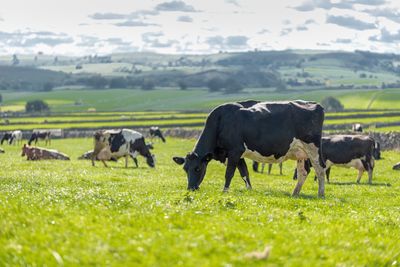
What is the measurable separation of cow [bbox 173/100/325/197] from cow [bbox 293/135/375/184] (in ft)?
36.4

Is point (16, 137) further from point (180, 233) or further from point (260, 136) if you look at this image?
point (180, 233)

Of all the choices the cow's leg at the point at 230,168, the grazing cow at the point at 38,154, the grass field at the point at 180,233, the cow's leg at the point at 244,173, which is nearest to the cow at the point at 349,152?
the cow's leg at the point at 244,173

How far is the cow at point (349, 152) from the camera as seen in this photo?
32.2 metres

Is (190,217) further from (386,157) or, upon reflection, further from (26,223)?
(386,157)

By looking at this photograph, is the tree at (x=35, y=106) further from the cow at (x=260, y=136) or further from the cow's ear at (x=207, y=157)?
the cow at (x=260, y=136)

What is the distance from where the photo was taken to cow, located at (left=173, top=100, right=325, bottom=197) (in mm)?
20859

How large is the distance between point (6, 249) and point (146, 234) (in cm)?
225

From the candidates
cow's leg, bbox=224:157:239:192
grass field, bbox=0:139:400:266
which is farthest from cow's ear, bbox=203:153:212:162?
grass field, bbox=0:139:400:266

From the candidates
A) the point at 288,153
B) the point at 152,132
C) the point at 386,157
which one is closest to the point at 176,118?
the point at 152,132

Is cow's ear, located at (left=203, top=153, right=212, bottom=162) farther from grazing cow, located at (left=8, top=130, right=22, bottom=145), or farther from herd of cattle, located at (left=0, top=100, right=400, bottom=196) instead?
grazing cow, located at (left=8, top=130, right=22, bottom=145)

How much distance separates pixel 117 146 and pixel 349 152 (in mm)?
16397

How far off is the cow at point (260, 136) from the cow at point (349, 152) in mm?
11092

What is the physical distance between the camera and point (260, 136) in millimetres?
20875

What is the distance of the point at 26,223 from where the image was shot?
10.4 metres
